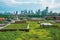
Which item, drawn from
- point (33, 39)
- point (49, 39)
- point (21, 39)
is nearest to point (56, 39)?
point (49, 39)

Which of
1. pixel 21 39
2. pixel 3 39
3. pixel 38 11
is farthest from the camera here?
pixel 38 11

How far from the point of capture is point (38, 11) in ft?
439

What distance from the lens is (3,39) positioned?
47.3ft

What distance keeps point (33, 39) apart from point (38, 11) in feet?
390

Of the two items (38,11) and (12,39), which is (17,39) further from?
(38,11)

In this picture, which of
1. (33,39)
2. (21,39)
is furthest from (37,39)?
(21,39)

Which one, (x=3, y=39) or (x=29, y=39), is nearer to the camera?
(x=3, y=39)

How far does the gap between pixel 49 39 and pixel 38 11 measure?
11874 cm

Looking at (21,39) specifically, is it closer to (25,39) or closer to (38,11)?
(25,39)

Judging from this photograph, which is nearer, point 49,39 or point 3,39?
point 3,39

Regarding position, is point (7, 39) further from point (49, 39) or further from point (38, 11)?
point (38, 11)

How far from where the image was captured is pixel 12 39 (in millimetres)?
14734

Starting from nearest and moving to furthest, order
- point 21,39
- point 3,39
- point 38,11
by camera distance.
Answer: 1. point 3,39
2. point 21,39
3. point 38,11

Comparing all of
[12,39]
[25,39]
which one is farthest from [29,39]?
[12,39]
